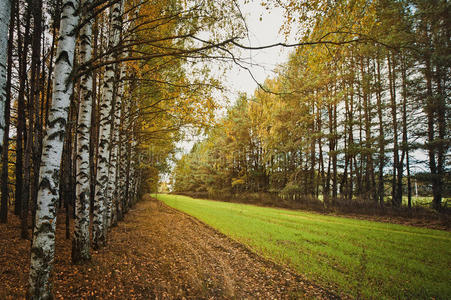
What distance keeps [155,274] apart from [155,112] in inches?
166

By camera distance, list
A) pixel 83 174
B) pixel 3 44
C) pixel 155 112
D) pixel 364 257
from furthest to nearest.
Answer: pixel 155 112 → pixel 364 257 → pixel 83 174 → pixel 3 44

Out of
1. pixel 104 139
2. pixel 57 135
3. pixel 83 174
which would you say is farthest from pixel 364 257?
pixel 104 139

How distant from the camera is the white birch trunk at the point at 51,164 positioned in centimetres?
239

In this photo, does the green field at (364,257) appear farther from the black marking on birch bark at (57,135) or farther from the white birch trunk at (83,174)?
the black marking on birch bark at (57,135)

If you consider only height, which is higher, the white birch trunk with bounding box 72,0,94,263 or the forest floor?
the white birch trunk with bounding box 72,0,94,263

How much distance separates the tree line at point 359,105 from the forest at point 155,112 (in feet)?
0.25

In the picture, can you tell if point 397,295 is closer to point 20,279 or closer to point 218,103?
point 218,103

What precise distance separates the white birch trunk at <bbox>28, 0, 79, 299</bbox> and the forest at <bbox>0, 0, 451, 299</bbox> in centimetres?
1

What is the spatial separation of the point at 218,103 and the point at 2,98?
168 inches

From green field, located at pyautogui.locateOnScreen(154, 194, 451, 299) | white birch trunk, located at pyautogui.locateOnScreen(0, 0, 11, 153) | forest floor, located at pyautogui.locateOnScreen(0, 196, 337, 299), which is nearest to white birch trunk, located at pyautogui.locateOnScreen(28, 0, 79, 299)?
white birch trunk, located at pyautogui.locateOnScreen(0, 0, 11, 153)

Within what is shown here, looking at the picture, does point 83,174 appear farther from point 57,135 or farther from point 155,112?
point 155,112

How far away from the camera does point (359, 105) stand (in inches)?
601

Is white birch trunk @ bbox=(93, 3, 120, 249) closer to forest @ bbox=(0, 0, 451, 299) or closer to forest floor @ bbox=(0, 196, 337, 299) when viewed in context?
forest @ bbox=(0, 0, 451, 299)

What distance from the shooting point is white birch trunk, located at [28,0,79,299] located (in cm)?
239
